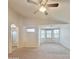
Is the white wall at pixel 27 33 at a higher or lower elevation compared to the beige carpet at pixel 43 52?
higher

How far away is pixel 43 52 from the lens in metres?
1.39

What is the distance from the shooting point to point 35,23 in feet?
4.50

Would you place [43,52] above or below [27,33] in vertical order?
below

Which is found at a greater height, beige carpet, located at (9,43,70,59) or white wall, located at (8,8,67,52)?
white wall, located at (8,8,67,52)

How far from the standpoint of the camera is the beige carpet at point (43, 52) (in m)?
1.32

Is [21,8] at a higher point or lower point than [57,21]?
higher

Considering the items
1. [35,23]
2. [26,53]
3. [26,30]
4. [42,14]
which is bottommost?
[26,53]

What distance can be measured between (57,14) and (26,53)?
0.72 meters

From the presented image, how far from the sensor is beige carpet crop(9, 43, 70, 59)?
132cm

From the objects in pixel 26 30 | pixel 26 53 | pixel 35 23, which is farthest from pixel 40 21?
pixel 26 53
